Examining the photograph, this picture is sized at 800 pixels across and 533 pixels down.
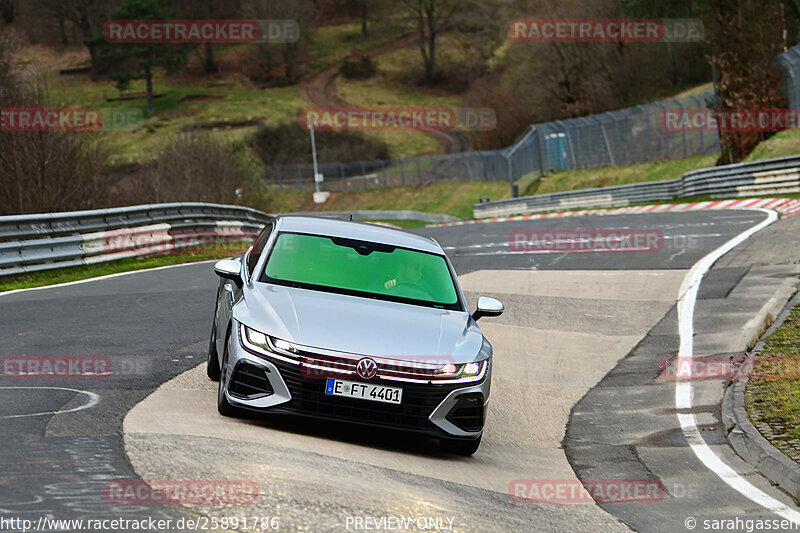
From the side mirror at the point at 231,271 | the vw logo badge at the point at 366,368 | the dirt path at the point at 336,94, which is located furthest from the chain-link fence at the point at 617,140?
the dirt path at the point at 336,94

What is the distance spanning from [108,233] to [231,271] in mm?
12554

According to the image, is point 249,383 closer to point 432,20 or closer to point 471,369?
point 471,369

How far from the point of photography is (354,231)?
9039 millimetres

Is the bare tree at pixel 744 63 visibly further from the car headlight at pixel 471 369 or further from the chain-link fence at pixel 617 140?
the car headlight at pixel 471 369

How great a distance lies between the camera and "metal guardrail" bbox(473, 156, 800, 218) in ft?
103

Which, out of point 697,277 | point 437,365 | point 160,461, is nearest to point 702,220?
point 697,277

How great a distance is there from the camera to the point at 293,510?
559 centimetres

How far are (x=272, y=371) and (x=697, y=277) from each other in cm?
1113

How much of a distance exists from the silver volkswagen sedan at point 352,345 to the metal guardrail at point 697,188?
25373mm

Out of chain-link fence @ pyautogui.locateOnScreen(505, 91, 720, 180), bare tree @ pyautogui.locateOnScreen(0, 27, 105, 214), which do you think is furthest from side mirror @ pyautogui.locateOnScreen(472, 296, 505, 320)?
chain-link fence @ pyautogui.locateOnScreen(505, 91, 720, 180)

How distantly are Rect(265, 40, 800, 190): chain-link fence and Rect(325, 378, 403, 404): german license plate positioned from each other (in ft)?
106

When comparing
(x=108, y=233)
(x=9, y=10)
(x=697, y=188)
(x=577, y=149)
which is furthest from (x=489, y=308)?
(x=9, y=10)

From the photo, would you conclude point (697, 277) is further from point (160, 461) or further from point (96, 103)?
point (96, 103)

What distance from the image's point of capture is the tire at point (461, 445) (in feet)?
25.1
